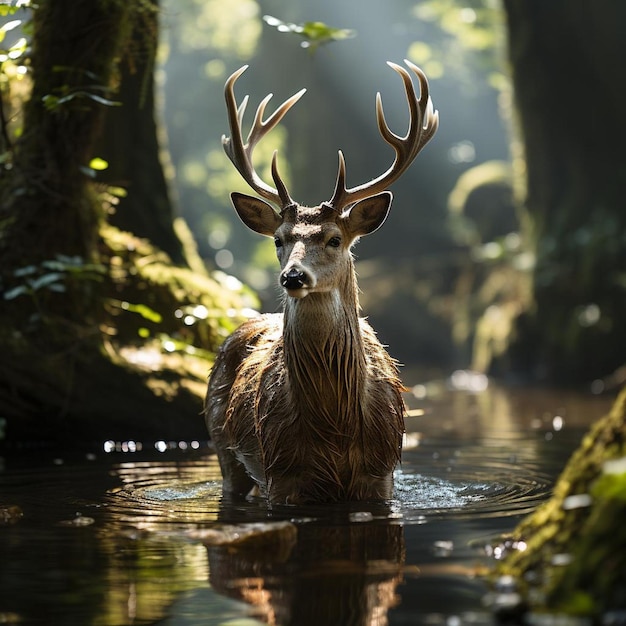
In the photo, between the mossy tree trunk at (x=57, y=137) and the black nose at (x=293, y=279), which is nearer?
the black nose at (x=293, y=279)

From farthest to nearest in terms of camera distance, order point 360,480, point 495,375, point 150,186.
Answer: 1. point 495,375
2. point 150,186
3. point 360,480

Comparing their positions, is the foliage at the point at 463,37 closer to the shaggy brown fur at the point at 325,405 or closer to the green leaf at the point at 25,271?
the green leaf at the point at 25,271

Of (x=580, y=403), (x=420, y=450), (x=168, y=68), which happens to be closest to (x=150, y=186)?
(x=420, y=450)

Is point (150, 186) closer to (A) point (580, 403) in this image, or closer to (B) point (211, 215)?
(A) point (580, 403)

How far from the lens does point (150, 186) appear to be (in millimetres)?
13008

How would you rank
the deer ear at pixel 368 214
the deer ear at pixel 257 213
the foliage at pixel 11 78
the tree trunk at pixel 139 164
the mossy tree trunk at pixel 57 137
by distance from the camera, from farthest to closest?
the tree trunk at pixel 139 164 < the mossy tree trunk at pixel 57 137 < the foliage at pixel 11 78 < the deer ear at pixel 257 213 < the deer ear at pixel 368 214

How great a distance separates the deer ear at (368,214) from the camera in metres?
7.45

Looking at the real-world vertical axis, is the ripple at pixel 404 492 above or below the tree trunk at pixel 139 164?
below

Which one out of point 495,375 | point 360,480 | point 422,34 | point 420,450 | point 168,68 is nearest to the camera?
point 360,480

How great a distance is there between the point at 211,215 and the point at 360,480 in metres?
44.8

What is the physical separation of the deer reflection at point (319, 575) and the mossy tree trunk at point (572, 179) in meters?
13.3

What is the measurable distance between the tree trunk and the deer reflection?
6.95 m

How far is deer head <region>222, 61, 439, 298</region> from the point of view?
6.94 m

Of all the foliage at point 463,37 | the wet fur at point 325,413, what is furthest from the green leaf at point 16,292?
the foliage at point 463,37
